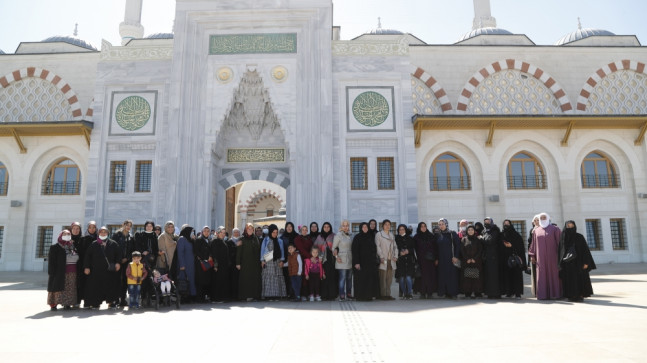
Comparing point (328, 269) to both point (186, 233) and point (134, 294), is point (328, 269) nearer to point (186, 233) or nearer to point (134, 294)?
point (186, 233)

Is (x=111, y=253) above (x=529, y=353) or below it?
above

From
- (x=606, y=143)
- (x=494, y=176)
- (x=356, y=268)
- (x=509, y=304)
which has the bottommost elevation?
(x=509, y=304)

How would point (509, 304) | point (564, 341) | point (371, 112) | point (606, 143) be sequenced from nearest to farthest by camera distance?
1. point (564, 341)
2. point (509, 304)
3. point (371, 112)
4. point (606, 143)

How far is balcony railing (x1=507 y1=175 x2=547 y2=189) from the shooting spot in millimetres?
11227

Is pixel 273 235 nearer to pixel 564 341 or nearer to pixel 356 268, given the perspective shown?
pixel 356 268

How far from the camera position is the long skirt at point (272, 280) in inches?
239

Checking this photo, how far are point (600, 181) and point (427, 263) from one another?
7.97 metres

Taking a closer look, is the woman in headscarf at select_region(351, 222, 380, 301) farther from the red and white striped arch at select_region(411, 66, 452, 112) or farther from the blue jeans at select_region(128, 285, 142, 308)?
the red and white striped arch at select_region(411, 66, 452, 112)

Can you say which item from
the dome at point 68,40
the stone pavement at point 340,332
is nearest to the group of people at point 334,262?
the stone pavement at point 340,332

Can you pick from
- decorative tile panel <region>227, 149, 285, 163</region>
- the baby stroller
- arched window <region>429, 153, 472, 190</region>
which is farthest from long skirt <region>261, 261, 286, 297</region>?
arched window <region>429, 153, 472, 190</region>

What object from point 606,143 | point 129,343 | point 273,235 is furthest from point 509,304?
point 606,143

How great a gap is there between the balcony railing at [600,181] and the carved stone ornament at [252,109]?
8219 millimetres

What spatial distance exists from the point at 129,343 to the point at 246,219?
1631cm

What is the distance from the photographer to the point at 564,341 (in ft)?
9.89
